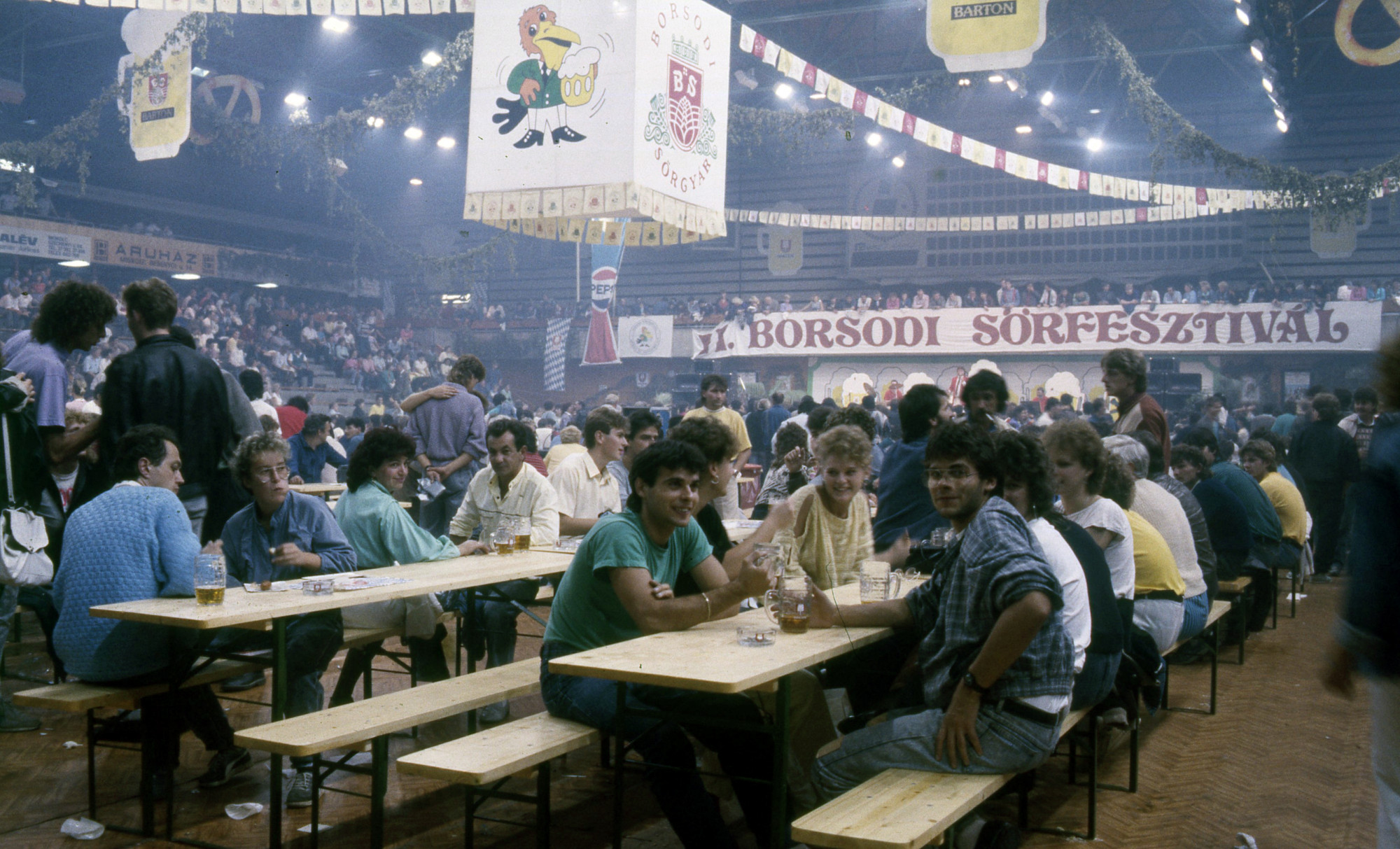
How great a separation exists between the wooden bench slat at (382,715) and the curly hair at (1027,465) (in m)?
1.59

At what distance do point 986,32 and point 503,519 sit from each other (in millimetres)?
5348

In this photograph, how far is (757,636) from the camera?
9.01ft

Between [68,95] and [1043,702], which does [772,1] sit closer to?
[68,95]

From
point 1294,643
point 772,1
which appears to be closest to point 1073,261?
point 772,1

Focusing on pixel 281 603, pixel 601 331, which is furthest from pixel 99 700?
pixel 601 331

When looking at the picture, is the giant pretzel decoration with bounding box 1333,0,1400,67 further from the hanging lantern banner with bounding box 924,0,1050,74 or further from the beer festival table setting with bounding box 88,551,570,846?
the beer festival table setting with bounding box 88,551,570,846

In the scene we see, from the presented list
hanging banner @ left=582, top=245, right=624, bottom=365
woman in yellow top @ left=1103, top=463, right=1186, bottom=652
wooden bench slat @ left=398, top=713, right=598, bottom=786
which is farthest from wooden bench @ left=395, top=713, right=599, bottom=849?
hanging banner @ left=582, top=245, right=624, bottom=365

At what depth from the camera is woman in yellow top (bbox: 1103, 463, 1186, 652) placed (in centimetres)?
405

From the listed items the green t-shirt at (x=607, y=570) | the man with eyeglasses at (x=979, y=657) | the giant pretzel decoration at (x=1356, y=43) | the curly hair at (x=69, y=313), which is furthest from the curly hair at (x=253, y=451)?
the giant pretzel decoration at (x=1356, y=43)

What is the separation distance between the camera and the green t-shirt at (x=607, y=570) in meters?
2.71

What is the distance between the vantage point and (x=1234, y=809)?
141 inches

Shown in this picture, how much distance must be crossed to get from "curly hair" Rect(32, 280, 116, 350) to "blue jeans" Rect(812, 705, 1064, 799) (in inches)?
129

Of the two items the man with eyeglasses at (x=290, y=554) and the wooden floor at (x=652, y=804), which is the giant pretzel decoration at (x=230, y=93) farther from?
the man with eyeglasses at (x=290, y=554)

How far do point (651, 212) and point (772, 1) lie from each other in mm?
10693
